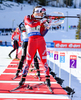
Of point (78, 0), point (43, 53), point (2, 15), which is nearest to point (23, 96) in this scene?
point (43, 53)

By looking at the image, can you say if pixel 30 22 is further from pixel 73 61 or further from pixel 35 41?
pixel 73 61

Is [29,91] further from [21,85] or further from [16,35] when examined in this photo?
[16,35]

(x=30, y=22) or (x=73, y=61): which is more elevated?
(x=30, y=22)

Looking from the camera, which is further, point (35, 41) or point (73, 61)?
point (73, 61)

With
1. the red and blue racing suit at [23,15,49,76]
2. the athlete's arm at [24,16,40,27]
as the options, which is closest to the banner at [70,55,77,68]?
the red and blue racing suit at [23,15,49,76]

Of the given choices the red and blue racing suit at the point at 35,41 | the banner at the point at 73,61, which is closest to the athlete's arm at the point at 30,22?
the red and blue racing suit at the point at 35,41

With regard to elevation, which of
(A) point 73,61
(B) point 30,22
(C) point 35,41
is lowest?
(A) point 73,61

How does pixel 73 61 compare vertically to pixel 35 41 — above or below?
below

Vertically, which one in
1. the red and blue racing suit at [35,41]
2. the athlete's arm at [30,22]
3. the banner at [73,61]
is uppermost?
the athlete's arm at [30,22]

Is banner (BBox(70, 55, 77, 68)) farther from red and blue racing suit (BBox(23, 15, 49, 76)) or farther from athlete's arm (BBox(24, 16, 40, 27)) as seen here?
athlete's arm (BBox(24, 16, 40, 27))

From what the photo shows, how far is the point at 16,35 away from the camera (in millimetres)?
11273

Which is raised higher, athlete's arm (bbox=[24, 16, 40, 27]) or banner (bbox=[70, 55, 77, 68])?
athlete's arm (bbox=[24, 16, 40, 27])

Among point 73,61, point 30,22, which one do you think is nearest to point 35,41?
point 30,22

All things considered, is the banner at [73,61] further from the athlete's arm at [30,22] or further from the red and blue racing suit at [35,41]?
the athlete's arm at [30,22]
